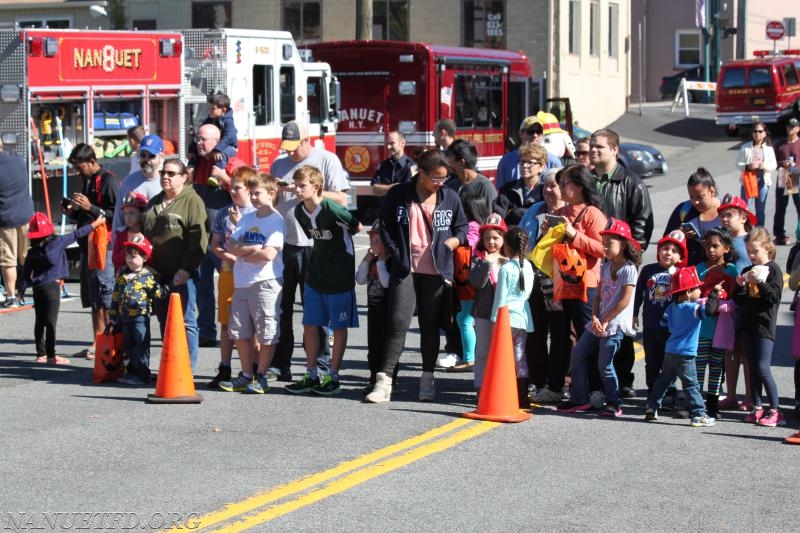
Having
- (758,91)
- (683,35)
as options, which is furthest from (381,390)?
(683,35)

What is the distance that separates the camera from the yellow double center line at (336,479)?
7117mm

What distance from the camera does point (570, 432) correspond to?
9.27 metres

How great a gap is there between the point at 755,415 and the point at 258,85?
12.1 m

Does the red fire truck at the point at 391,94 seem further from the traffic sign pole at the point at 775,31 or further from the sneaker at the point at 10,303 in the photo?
the traffic sign pole at the point at 775,31

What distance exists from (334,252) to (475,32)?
106ft

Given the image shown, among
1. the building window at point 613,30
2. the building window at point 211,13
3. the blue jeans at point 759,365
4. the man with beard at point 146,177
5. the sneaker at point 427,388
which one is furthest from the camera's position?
the building window at point 613,30

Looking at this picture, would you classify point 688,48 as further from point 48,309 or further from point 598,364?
point 598,364

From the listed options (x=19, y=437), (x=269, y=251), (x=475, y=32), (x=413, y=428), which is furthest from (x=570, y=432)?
(x=475, y=32)

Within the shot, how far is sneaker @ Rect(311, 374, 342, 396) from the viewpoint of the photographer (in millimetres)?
10539

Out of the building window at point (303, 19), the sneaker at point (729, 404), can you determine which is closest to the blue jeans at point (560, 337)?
the sneaker at point (729, 404)

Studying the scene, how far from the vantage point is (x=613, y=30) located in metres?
48.7

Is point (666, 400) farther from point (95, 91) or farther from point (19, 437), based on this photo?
point (95, 91)

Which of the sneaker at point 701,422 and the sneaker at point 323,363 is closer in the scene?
the sneaker at point 701,422

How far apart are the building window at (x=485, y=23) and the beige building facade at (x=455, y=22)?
30 millimetres
